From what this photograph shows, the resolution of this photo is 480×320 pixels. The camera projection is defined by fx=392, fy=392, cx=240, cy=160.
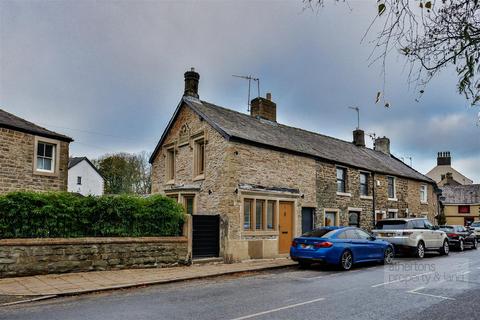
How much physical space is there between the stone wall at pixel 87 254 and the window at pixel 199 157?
475 cm

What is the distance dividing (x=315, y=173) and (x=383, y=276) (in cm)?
849

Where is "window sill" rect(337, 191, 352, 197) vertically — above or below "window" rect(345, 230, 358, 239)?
above

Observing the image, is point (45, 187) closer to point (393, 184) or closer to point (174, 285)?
point (174, 285)

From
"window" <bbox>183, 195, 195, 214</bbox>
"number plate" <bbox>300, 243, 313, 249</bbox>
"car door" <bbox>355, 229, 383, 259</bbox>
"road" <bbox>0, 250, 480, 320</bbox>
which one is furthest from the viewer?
"window" <bbox>183, 195, 195, 214</bbox>

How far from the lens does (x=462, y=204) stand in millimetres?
51219

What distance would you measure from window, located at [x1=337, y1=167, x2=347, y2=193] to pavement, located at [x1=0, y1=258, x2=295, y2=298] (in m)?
9.05

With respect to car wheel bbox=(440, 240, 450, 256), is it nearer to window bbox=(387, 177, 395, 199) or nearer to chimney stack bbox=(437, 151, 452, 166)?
window bbox=(387, 177, 395, 199)

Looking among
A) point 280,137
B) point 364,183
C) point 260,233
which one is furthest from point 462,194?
point 260,233

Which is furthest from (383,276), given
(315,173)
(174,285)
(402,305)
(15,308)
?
(15,308)

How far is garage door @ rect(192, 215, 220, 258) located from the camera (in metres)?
15.2

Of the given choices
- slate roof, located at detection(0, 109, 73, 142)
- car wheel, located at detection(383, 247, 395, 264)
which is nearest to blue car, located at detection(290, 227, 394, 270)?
car wheel, located at detection(383, 247, 395, 264)

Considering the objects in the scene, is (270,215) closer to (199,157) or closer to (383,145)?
(199,157)

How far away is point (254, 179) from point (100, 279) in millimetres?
7914

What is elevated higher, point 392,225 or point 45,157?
point 45,157
